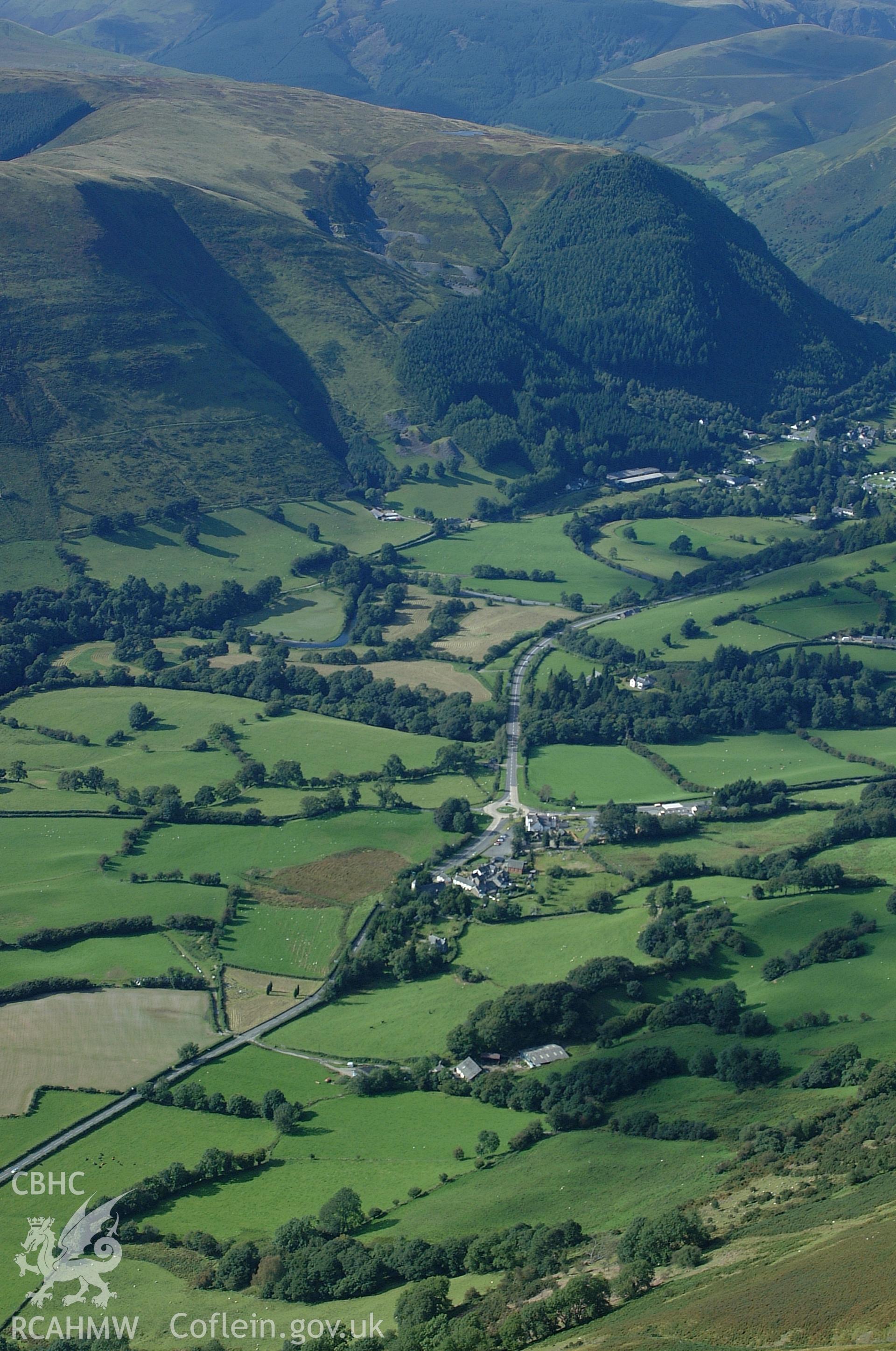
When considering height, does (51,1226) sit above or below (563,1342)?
below

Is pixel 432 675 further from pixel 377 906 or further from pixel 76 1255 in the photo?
pixel 76 1255

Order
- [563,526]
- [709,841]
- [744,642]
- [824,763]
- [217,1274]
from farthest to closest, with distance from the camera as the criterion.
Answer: [563,526], [744,642], [824,763], [709,841], [217,1274]

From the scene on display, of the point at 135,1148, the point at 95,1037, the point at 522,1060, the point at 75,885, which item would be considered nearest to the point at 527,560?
the point at 75,885

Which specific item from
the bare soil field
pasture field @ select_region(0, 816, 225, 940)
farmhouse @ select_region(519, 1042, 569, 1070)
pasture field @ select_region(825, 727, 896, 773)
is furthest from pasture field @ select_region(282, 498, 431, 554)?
farmhouse @ select_region(519, 1042, 569, 1070)

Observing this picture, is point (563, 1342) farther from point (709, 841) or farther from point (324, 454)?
point (324, 454)

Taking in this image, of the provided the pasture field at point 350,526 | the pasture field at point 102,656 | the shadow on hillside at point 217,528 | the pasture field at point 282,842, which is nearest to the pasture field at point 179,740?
the pasture field at point 102,656

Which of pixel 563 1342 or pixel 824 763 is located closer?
pixel 563 1342

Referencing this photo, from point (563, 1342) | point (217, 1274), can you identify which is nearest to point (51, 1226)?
point (217, 1274)
